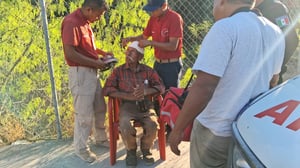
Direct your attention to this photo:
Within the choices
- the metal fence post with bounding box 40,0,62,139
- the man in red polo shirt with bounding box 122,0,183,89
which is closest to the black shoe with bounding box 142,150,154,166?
the man in red polo shirt with bounding box 122,0,183,89

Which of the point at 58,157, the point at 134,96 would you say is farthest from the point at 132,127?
the point at 58,157

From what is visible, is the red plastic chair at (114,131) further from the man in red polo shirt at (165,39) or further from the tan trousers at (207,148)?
the tan trousers at (207,148)

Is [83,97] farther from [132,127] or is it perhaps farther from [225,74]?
[225,74]

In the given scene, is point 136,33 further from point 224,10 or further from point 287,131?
point 287,131

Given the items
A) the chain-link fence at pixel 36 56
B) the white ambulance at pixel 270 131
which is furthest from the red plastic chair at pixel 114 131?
the white ambulance at pixel 270 131

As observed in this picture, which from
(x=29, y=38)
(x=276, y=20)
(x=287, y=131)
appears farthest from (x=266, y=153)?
(x=29, y=38)

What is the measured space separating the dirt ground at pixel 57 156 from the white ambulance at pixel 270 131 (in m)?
2.10

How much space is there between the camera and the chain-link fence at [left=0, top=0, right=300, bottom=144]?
15.6 ft

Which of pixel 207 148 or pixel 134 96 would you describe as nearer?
pixel 207 148

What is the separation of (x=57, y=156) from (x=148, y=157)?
101 cm

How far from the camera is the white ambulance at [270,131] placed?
1530 mm

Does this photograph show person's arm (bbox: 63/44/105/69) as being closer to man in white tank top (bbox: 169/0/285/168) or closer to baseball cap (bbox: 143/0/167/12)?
baseball cap (bbox: 143/0/167/12)

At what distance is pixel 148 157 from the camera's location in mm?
3941

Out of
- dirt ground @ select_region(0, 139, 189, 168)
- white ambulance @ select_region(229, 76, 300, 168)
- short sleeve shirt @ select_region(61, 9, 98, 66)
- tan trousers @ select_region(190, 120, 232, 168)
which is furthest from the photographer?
dirt ground @ select_region(0, 139, 189, 168)
